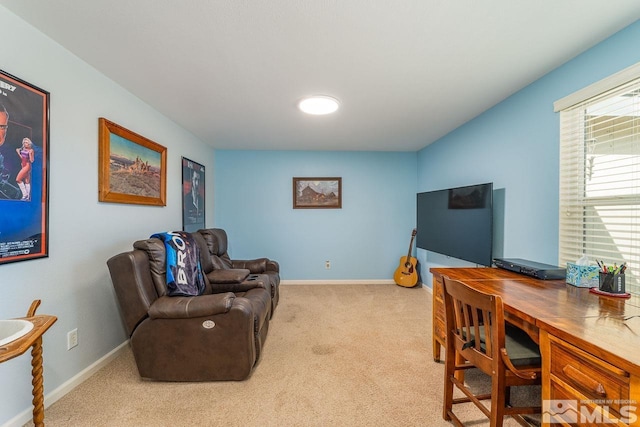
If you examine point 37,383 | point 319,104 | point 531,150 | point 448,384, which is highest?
point 319,104

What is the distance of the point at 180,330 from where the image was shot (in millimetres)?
1885

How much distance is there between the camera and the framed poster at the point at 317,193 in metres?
4.65

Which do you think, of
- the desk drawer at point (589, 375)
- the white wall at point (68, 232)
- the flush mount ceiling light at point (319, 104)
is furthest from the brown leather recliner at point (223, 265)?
the desk drawer at point (589, 375)

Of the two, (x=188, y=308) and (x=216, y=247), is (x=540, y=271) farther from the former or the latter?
(x=216, y=247)

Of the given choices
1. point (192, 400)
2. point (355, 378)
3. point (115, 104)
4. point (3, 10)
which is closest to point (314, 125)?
point (115, 104)

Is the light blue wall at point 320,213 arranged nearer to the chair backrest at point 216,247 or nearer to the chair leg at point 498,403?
the chair backrest at point 216,247

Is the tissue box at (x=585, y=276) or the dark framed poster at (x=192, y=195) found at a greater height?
the dark framed poster at (x=192, y=195)

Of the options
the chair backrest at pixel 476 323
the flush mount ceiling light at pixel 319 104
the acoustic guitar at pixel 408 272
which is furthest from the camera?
the acoustic guitar at pixel 408 272

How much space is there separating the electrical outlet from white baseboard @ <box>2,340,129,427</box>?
234 millimetres

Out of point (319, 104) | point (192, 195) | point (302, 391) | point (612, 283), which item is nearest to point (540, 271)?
point (612, 283)

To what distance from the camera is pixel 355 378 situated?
2018 millimetres

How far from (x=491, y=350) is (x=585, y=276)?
35.3 inches

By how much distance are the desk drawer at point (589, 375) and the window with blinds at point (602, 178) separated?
989mm

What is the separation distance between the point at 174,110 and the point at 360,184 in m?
3.01
